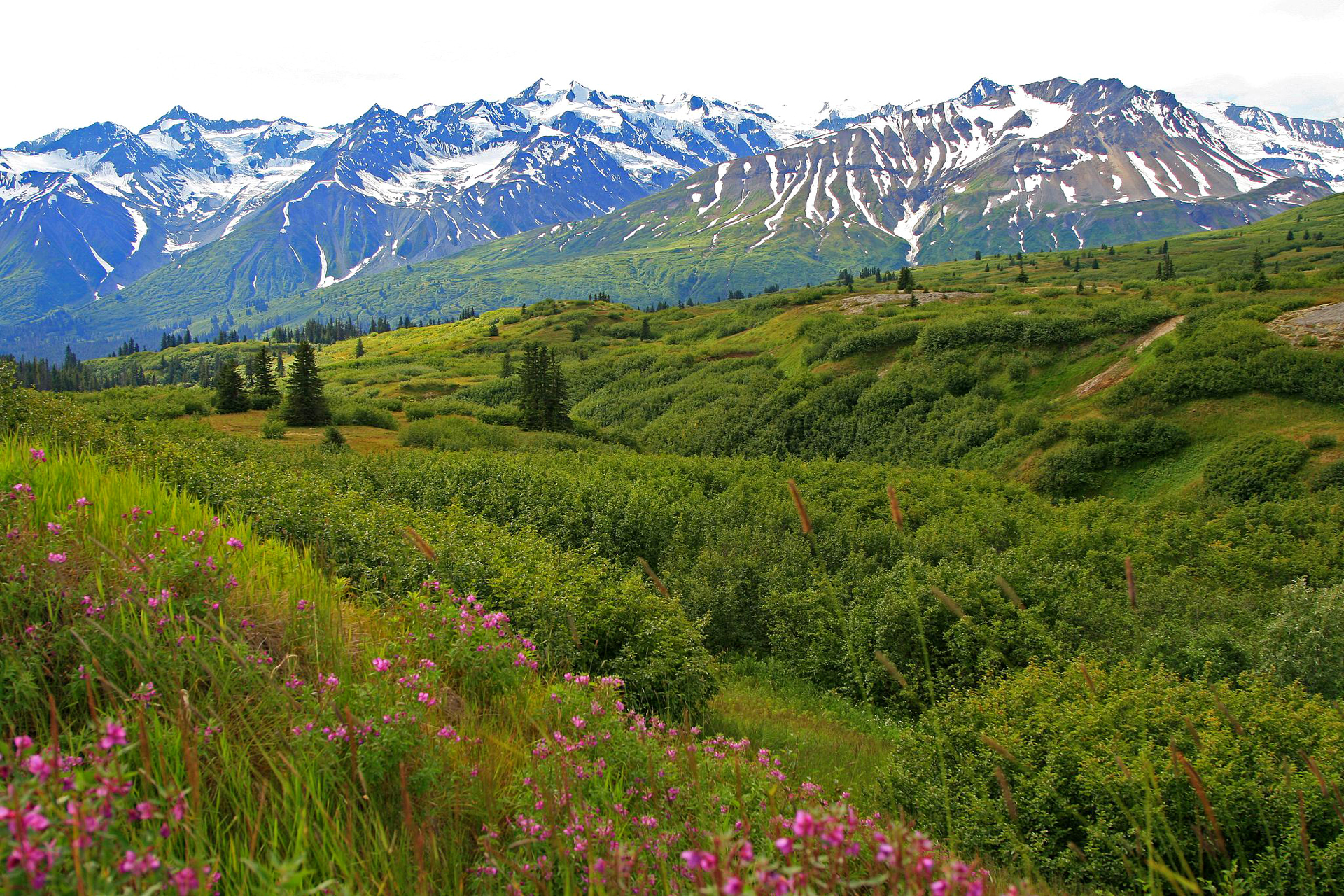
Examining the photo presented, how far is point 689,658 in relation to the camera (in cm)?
835

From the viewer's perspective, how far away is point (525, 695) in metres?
4.76

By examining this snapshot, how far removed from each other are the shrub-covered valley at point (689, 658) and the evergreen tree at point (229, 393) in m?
6.62

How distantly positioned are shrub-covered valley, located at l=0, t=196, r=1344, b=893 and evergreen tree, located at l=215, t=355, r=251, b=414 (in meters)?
6.62

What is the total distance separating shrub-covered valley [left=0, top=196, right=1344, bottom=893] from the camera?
2.56 metres

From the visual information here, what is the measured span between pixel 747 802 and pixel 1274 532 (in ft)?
69.2

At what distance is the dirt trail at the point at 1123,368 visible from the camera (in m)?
35.1

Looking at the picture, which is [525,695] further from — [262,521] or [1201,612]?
[1201,612]

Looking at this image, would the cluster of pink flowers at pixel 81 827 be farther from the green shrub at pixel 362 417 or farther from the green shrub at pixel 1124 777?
the green shrub at pixel 362 417

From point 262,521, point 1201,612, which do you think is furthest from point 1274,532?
point 262,521

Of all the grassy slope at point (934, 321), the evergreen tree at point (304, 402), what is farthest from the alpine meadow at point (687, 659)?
the evergreen tree at point (304, 402)

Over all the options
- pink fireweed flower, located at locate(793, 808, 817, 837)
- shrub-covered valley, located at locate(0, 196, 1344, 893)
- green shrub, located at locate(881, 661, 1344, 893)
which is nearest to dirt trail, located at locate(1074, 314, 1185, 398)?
shrub-covered valley, located at locate(0, 196, 1344, 893)

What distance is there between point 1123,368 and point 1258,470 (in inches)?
546

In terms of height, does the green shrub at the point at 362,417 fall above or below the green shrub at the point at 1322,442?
above

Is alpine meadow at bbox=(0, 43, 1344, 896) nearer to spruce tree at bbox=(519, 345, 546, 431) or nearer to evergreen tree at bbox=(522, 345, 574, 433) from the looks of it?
spruce tree at bbox=(519, 345, 546, 431)
